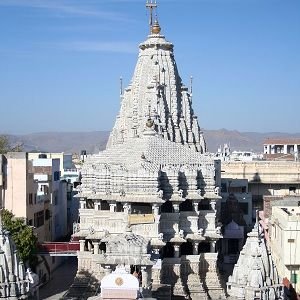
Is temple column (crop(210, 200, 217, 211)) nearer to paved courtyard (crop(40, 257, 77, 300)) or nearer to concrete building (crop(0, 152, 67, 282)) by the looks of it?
paved courtyard (crop(40, 257, 77, 300))

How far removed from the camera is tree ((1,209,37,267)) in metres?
39.4

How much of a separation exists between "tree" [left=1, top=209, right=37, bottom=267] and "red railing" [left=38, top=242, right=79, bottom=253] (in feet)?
3.32

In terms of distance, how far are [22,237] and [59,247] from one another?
9.80 feet

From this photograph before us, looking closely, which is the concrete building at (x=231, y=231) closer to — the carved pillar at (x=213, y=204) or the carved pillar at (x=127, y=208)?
the carved pillar at (x=213, y=204)

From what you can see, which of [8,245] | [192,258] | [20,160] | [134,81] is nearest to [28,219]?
[20,160]

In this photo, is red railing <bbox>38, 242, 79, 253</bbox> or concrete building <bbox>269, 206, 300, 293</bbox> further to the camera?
red railing <bbox>38, 242, 79, 253</bbox>

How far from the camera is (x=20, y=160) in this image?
1791 inches

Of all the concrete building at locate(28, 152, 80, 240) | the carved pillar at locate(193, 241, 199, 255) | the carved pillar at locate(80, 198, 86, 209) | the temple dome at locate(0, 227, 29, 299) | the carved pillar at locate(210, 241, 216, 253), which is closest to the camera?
the temple dome at locate(0, 227, 29, 299)

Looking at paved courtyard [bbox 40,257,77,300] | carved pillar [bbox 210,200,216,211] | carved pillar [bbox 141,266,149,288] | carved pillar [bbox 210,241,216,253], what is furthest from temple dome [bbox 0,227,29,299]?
paved courtyard [bbox 40,257,77,300]

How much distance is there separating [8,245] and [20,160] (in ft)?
64.9

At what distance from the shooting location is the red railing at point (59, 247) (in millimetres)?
41225

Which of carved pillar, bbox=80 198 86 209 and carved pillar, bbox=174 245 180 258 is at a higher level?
carved pillar, bbox=80 198 86 209

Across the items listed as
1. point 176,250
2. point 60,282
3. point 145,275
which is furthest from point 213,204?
point 60,282

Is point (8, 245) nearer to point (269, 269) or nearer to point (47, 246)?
point (269, 269)
